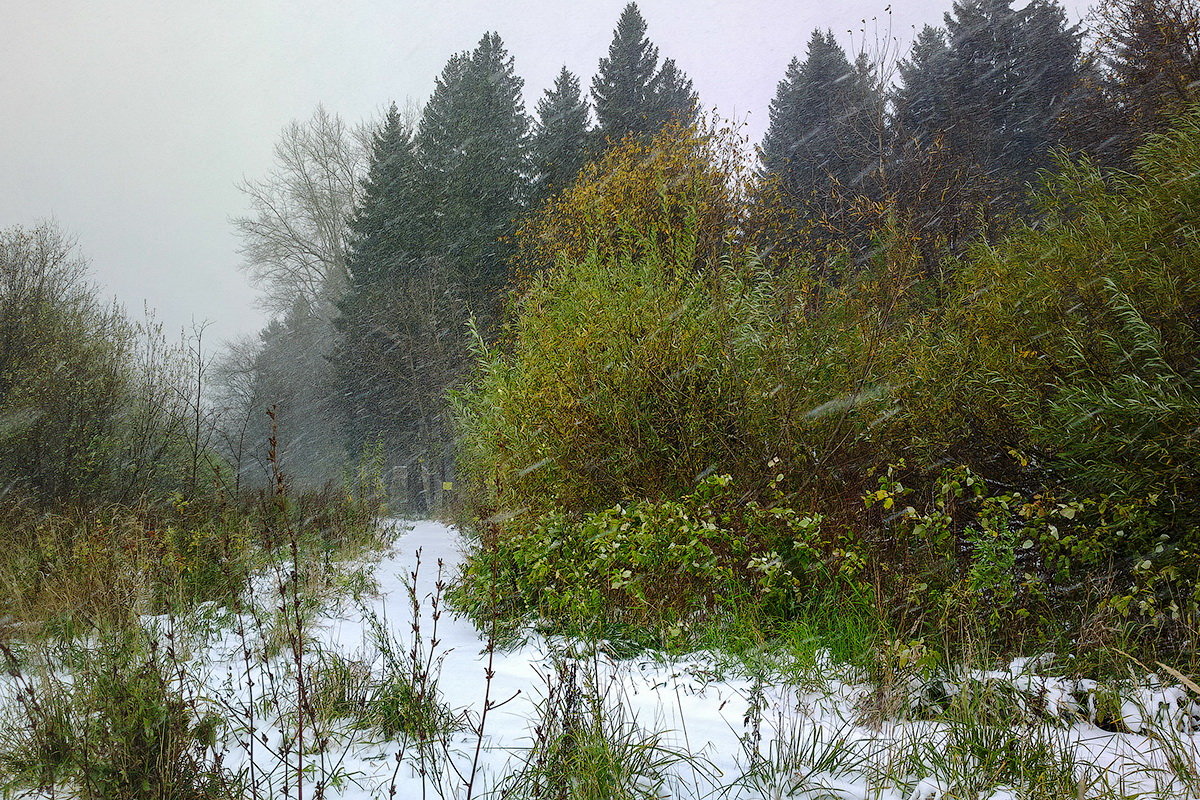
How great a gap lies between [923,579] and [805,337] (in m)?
1.96

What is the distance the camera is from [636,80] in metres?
25.0

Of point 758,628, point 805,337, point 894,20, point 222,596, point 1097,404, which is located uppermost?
point 894,20

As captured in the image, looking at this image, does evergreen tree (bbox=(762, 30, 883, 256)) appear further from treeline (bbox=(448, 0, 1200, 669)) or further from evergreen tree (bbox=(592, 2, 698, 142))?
treeline (bbox=(448, 0, 1200, 669))

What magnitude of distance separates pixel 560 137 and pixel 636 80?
4.92 metres

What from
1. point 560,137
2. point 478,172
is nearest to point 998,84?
point 560,137

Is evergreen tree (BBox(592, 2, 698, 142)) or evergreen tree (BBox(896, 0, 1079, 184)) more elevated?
evergreen tree (BBox(592, 2, 698, 142))

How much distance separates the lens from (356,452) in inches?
1019

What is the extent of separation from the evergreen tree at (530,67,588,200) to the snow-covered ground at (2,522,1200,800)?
17318mm

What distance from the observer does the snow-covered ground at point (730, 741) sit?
2295 mm

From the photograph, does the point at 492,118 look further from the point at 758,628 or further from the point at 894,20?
the point at 758,628

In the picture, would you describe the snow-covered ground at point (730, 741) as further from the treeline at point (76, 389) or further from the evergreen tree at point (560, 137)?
the evergreen tree at point (560, 137)

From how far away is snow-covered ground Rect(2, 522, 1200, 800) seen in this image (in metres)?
2.29

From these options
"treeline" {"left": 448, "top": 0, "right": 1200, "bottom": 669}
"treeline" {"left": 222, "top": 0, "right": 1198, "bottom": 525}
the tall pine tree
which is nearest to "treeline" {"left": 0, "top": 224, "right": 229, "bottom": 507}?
"treeline" {"left": 448, "top": 0, "right": 1200, "bottom": 669}

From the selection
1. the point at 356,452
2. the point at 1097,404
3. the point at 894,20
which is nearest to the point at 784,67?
the point at 356,452
